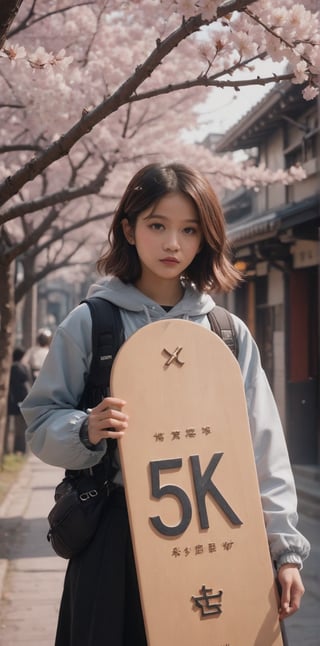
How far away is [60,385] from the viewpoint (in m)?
A: 2.13

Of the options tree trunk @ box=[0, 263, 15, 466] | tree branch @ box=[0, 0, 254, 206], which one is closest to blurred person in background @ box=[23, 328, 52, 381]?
tree trunk @ box=[0, 263, 15, 466]

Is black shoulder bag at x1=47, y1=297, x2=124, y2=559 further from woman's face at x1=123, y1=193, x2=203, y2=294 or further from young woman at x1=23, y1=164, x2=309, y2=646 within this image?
woman's face at x1=123, y1=193, x2=203, y2=294

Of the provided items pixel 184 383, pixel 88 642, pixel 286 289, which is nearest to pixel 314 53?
pixel 184 383

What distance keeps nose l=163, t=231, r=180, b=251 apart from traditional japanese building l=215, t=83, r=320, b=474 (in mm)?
7588

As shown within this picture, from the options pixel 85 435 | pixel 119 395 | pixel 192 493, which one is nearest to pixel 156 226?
pixel 119 395

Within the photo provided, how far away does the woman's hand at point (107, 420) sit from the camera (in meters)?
1.96

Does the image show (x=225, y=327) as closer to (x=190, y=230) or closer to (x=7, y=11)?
(x=190, y=230)

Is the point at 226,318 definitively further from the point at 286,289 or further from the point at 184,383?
the point at 286,289

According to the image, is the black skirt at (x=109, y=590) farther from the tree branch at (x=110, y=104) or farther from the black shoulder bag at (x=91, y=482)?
the tree branch at (x=110, y=104)

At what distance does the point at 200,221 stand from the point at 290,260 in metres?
10.7

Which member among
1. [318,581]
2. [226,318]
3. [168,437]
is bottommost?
[318,581]

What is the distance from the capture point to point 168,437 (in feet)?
6.75

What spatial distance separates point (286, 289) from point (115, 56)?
4.39 m

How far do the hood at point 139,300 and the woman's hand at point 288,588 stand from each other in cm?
67
